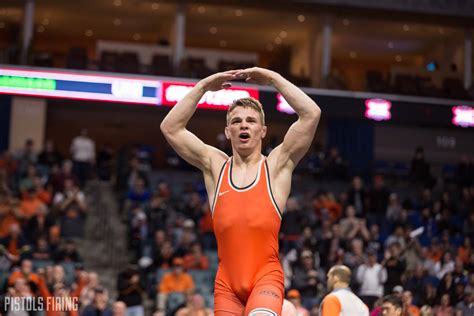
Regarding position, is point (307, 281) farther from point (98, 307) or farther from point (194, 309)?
point (98, 307)

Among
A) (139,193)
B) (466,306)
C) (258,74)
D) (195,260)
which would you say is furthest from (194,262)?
(258,74)

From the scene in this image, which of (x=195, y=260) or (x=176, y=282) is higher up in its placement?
(x=195, y=260)

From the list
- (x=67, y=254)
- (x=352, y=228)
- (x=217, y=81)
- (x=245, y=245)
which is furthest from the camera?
(x=352, y=228)

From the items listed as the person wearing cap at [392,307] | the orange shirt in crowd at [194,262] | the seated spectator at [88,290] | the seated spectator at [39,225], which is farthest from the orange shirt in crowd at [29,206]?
the person wearing cap at [392,307]

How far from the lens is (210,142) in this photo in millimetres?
30312

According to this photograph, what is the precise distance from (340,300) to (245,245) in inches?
84.8

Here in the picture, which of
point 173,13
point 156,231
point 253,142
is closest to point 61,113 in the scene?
point 173,13

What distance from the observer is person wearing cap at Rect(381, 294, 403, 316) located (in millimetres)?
7633

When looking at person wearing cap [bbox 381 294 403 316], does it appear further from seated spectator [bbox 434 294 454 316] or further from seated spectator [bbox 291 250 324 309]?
seated spectator [bbox 291 250 324 309]

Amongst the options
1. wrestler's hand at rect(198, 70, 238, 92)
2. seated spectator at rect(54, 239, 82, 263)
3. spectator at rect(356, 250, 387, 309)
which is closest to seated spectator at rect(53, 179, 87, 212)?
seated spectator at rect(54, 239, 82, 263)

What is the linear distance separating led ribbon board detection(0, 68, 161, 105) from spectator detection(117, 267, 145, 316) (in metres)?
8.86

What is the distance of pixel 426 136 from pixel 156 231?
1468cm

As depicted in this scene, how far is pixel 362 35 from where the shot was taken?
32.2m

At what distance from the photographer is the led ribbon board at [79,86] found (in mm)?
22969
